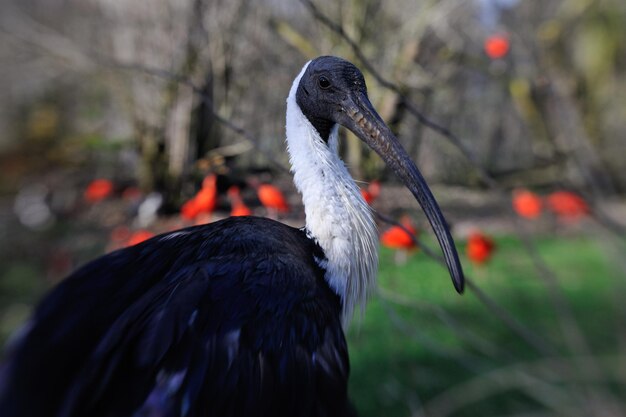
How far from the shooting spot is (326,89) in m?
2.40

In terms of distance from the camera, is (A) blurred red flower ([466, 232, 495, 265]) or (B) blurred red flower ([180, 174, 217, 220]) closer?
(B) blurred red flower ([180, 174, 217, 220])

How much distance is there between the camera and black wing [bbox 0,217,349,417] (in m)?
1.87

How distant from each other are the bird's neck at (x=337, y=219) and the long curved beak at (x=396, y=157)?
18 cm

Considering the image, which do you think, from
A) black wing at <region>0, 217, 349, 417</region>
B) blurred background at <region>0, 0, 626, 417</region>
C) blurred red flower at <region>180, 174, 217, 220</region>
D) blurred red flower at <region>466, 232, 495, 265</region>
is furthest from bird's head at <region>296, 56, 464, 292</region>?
blurred red flower at <region>466, 232, 495, 265</region>

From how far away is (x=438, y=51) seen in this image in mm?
7527

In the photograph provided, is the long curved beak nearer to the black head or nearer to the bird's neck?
the black head

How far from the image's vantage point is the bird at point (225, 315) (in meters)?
1.88

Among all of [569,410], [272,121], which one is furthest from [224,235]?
[272,121]

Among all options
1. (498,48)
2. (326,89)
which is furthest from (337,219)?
(498,48)

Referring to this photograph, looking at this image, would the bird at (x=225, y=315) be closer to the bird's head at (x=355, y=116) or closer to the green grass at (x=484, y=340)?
the bird's head at (x=355, y=116)

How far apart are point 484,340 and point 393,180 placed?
192 cm

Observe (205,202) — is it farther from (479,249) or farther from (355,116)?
(479,249)

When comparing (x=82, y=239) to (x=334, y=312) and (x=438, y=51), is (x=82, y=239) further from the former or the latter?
(x=334, y=312)

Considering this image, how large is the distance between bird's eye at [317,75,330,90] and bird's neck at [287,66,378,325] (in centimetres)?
17
